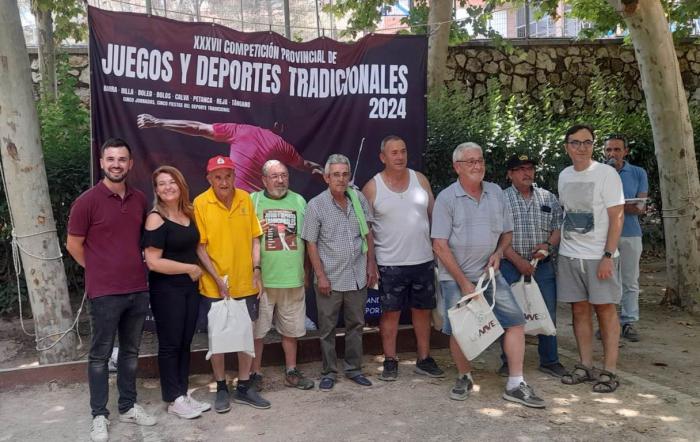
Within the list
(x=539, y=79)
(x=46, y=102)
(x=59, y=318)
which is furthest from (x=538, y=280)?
(x=539, y=79)

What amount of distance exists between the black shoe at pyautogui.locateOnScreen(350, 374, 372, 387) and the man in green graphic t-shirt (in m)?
0.35

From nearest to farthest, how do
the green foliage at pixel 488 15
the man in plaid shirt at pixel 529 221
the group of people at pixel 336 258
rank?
the group of people at pixel 336 258 → the man in plaid shirt at pixel 529 221 → the green foliage at pixel 488 15

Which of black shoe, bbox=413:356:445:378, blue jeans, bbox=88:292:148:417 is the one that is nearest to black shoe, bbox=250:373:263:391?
blue jeans, bbox=88:292:148:417

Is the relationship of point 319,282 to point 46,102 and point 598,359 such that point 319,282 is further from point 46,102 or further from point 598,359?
point 46,102

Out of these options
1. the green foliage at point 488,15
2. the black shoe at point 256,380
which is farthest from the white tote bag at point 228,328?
the green foliage at point 488,15

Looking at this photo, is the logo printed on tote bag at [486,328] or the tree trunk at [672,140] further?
the tree trunk at [672,140]

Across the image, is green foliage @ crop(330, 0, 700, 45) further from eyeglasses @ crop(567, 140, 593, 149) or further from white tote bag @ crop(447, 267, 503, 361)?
white tote bag @ crop(447, 267, 503, 361)

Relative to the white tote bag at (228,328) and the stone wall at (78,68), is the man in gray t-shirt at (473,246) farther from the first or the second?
the stone wall at (78,68)

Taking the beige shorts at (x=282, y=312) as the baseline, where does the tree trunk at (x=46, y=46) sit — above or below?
above

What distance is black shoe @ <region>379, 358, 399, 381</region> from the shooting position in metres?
4.95

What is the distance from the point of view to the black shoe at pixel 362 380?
4.84 metres

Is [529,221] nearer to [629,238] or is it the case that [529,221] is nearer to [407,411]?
[629,238]

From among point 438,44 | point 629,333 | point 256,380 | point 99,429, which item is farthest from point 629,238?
point 99,429

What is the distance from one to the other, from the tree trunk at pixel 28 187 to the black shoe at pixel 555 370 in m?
3.67
